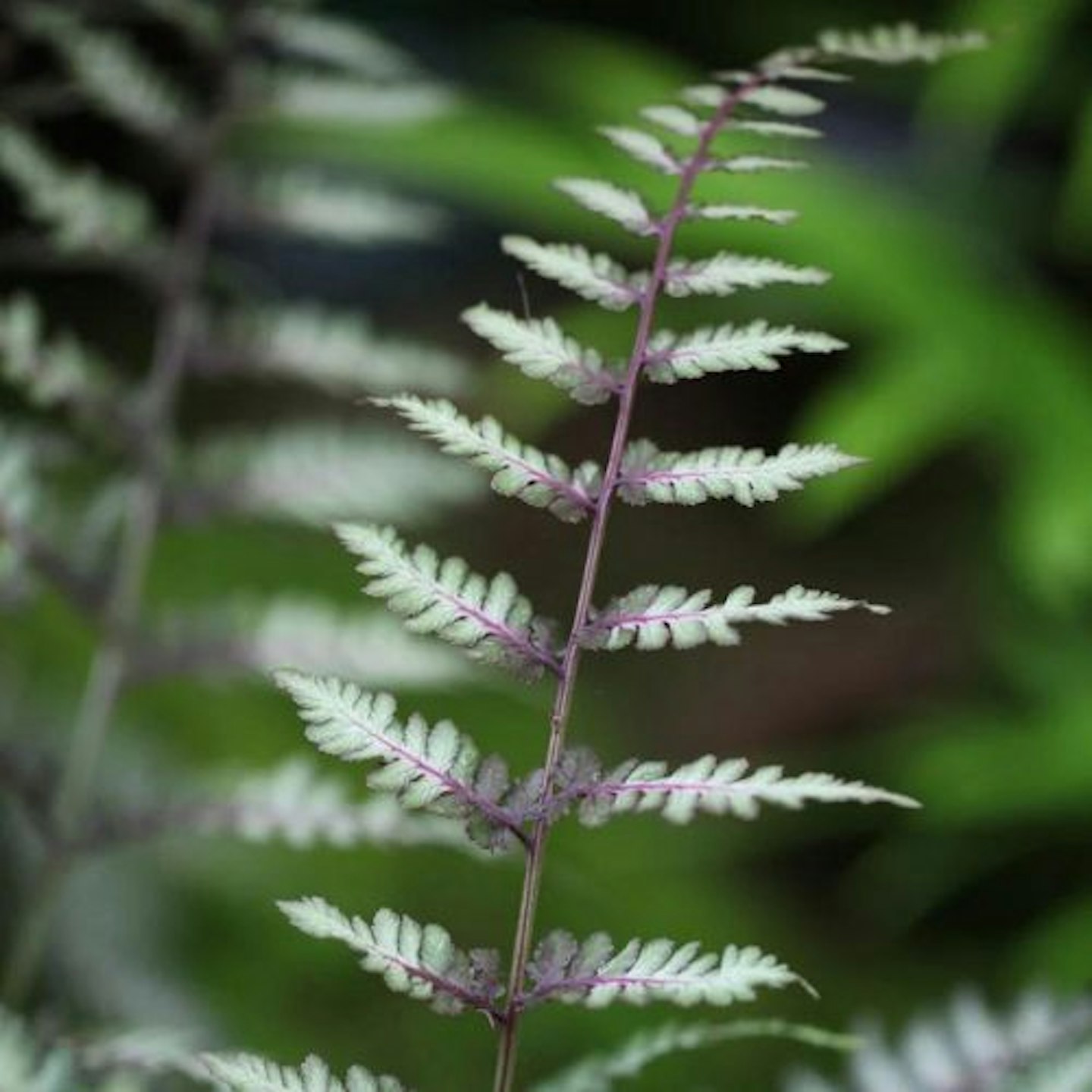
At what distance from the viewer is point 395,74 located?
45.1 inches

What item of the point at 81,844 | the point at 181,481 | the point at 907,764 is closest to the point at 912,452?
the point at 907,764

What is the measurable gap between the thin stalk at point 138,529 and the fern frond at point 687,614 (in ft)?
1.40

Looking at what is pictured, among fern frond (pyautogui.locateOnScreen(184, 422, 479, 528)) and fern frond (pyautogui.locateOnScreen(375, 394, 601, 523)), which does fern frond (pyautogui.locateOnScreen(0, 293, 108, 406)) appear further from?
fern frond (pyautogui.locateOnScreen(375, 394, 601, 523))

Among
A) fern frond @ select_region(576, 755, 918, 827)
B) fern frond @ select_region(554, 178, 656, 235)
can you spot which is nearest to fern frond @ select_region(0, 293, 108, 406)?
fern frond @ select_region(554, 178, 656, 235)

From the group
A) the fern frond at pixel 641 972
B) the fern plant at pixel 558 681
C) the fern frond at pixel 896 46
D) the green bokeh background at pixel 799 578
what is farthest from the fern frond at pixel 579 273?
the green bokeh background at pixel 799 578

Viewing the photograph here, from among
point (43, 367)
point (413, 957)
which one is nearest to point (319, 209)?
point (43, 367)

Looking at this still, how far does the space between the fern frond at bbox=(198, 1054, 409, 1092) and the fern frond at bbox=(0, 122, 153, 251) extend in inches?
22.9

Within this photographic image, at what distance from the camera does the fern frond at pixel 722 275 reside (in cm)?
56

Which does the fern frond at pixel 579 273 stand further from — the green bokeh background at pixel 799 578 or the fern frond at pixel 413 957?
the green bokeh background at pixel 799 578

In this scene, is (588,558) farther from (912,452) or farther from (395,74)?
(912,452)

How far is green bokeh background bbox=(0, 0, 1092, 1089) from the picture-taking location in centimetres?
154

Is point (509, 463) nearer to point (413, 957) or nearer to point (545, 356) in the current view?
point (545, 356)

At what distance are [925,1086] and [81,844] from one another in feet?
1.37

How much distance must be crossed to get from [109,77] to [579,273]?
1.70ft
